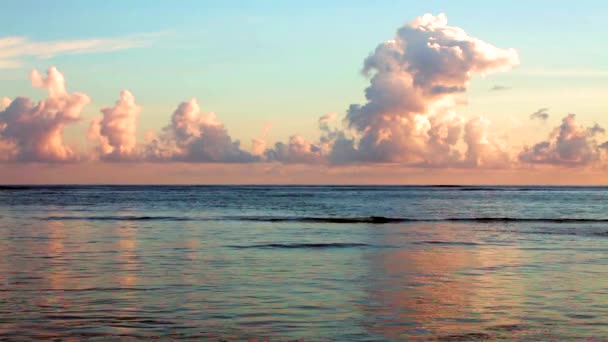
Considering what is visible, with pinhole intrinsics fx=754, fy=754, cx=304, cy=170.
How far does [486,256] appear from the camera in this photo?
33156mm

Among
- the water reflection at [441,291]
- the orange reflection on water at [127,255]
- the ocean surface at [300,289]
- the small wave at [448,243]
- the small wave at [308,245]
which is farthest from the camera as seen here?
the small wave at [448,243]

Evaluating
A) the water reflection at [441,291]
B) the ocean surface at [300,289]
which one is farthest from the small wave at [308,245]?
the water reflection at [441,291]

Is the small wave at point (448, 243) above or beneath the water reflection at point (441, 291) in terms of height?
beneath

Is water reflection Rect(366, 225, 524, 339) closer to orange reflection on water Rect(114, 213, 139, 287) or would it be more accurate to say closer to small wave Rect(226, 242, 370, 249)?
small wave Rect(226, 242, 370, 249)

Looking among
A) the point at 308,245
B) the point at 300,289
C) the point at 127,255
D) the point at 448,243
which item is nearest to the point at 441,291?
the point at 300,289

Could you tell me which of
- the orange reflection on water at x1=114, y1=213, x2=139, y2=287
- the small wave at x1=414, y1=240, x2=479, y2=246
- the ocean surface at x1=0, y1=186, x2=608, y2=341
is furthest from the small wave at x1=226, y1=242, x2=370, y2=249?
the orange reflection on water at x1=114, y1=213, x2=139, y2=287

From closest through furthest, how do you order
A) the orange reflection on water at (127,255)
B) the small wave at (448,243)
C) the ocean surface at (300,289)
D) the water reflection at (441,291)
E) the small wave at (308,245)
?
the ocean surface at (300,289) → the water reflection at (441,291) → the orange reflection on water at (127,255) → the small wave at (308,245) → the small wave at (448,243)

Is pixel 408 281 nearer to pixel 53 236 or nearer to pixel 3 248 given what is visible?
pixel 3 248

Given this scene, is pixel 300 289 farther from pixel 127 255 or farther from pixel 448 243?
pixel 448 243

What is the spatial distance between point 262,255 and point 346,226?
25.6 metres

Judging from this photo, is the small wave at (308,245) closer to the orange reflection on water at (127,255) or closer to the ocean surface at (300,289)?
the ocean surface at (300,289)

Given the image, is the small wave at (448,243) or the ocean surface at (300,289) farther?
the small wave at (448,243)

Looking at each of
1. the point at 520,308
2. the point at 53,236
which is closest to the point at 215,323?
the point at 520,308

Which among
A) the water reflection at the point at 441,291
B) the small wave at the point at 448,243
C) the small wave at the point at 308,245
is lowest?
the small wave at the point at 308,245
